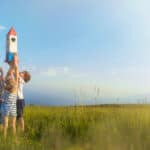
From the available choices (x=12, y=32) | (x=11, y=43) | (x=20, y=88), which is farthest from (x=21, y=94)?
(x=12, y=32)

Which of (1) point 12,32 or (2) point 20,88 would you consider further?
(1) point 12,32

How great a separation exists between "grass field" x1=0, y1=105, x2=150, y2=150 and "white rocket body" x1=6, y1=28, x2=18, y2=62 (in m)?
1.78

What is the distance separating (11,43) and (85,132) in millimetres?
2544

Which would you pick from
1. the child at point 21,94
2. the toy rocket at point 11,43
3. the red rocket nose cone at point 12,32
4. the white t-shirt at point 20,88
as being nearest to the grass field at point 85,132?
the child at point 21,94

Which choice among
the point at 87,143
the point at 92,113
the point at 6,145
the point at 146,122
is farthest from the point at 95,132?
the point at 92,113

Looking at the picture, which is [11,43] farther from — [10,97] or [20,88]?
[10,97]

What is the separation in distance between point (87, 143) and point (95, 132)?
0.41 meters

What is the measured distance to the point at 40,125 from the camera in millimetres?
10680

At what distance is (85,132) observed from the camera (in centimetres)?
947

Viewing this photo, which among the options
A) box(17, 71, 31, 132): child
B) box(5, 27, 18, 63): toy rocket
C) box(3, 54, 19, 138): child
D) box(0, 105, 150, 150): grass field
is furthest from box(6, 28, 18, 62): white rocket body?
box(0, 105, 150, 150): grass field

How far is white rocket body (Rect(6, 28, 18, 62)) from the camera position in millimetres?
9836

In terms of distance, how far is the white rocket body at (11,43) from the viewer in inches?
387

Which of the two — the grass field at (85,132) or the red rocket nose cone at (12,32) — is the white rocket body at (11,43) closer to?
the red rocket nose cone at (12,32)

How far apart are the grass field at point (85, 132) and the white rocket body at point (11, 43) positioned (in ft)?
5.83
